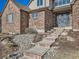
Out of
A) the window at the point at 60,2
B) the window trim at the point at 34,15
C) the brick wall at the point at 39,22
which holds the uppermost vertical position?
the window at the point at 60,2

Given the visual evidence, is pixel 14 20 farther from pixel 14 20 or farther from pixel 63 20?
pixel 63 20

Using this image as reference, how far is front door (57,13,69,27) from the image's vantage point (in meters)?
19.0

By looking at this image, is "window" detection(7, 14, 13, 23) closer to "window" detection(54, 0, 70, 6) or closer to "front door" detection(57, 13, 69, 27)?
"window" detection(54, 0, 70, 6)

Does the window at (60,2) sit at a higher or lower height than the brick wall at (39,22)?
higher

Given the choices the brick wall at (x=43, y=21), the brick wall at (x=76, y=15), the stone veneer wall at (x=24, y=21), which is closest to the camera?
the brick wall at (x=76, y=15)

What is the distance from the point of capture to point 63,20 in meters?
19.6

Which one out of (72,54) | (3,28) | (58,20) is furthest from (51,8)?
(72,54)

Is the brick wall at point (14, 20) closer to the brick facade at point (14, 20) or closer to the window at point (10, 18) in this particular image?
the brick facade at point (14, 20)

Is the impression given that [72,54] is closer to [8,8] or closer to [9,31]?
[9,31]

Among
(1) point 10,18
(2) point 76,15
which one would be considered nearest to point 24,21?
(1) point 10,18

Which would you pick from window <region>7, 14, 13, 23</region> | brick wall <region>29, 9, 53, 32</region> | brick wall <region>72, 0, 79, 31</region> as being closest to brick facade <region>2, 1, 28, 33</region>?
window <region>7, 14, 13, 23</region>

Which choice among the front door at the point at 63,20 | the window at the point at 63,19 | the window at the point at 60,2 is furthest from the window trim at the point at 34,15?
the window at the point at 60,2

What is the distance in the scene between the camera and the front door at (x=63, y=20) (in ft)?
62.3

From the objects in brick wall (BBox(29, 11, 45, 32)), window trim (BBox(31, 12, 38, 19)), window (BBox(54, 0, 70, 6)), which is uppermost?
window (BBox(54, 0, 70, 6))
